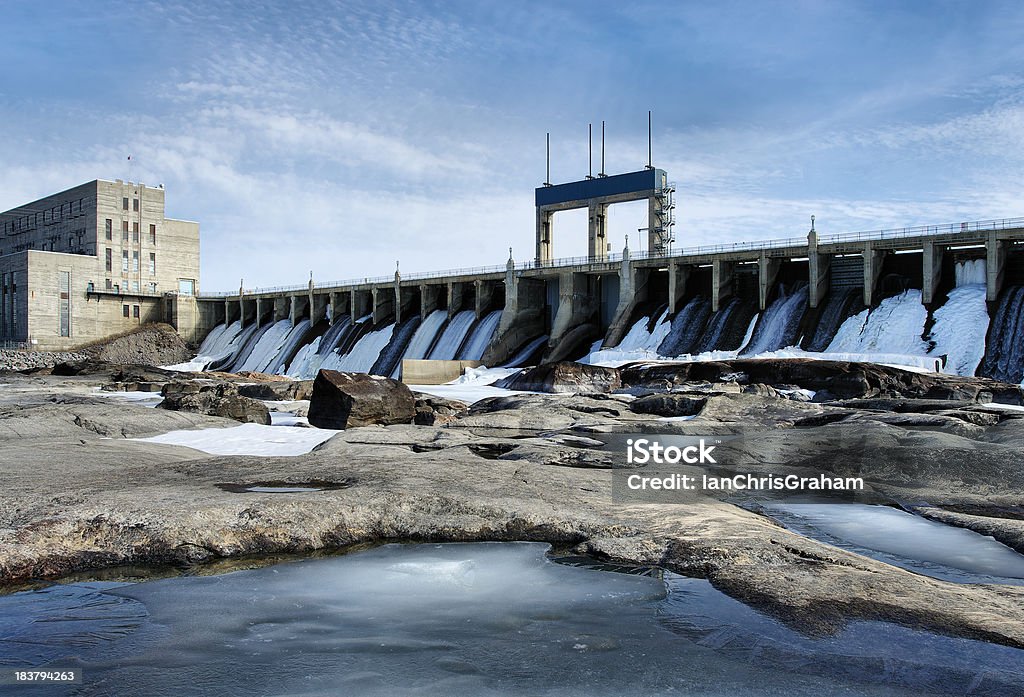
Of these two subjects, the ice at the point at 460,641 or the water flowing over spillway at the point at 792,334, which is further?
the water flowing over spillway at the point at 792,334

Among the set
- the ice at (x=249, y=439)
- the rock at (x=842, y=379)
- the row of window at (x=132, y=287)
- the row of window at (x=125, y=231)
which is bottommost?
the ice at (x=249, y=439)

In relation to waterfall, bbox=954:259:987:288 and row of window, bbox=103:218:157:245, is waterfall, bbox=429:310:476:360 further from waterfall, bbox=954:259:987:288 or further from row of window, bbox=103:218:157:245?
row of window, bbox=103:218:157:245

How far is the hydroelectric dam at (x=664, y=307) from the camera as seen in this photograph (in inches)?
1179

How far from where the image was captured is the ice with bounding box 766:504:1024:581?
20.4 feet

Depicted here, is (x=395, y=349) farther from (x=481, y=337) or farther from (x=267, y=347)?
(x=267, y=347)

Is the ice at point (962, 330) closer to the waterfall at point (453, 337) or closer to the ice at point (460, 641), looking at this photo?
the waterfall at point (453, 337)

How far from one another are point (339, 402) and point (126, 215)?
6165cm

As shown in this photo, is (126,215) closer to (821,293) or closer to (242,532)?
(821,293)

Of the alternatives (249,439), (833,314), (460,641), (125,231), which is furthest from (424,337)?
(460,641)

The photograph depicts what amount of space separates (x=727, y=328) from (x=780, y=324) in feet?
7.56

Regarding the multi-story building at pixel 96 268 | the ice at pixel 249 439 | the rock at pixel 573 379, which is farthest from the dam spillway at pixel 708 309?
the ice at pixel 249 439

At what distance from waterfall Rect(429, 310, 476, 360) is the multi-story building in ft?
113

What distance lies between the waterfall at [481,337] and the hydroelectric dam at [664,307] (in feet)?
0.39

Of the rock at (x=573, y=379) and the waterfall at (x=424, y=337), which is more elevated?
the waterfall at (x=424, y=337)
